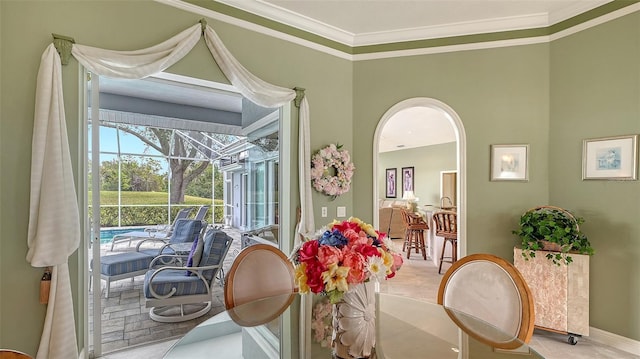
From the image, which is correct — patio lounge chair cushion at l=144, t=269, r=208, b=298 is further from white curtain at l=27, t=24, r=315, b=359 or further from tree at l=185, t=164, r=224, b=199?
tree at l=185, t=164, r=224, b=199

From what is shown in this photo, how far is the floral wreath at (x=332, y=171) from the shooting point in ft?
10.7

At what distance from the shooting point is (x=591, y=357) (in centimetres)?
253

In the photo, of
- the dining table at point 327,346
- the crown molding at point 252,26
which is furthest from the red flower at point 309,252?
the crown molding at point 252,26

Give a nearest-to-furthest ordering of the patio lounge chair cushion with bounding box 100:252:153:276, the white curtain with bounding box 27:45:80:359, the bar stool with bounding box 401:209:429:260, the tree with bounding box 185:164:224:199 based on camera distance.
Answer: the white curtain with bounding box 27:45:80:359
the patio lounge chair cushion with bounding box 100:252:153:276
the bar stool with bounding box 401:209:429:260
the tree with bounding box 185:164:224:199

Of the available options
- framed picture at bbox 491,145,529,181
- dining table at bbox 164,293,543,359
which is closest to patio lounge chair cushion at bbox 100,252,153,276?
dining table at bbox 164,293,543,359

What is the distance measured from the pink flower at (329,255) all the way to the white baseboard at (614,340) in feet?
10.3

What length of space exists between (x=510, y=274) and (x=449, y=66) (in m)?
2.49

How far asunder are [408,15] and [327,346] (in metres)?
3.11

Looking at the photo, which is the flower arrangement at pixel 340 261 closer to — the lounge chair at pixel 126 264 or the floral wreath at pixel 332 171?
the floral wreath at pixel 332 171

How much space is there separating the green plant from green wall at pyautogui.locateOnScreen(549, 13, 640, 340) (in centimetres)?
22

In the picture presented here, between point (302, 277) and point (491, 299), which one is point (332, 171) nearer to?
point (491, 299)

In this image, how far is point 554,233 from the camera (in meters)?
2.72

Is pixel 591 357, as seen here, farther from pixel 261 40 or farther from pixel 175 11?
pixel 175 11

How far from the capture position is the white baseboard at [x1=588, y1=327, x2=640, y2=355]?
2.60 meters
